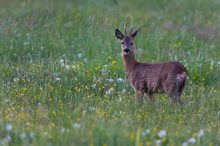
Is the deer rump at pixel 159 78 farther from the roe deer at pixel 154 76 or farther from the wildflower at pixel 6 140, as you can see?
the wildflower at pixel 6 140

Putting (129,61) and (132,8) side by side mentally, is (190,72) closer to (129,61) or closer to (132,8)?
(129,61)

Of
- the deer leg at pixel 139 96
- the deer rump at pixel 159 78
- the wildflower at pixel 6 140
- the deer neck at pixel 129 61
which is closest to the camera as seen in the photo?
the wildflower at pixel 6 140

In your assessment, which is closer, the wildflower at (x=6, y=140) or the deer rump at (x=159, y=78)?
the wildflower at (x=6, y=140)

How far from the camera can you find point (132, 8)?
746 inches

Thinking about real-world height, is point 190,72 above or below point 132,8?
below

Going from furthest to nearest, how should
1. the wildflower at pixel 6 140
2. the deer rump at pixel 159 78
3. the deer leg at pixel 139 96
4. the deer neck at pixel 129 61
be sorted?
the deer neck at pixel 129 61 → the deer leg at pixel 139 96 → the deer rump at pixel 159 78 → the wildflower at pixel 6 140

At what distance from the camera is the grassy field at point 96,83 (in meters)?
6.39

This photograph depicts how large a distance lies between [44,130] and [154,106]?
7.43ft

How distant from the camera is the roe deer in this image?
8539 mm

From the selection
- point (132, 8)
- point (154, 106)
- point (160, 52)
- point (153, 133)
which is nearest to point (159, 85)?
point (154, 106)

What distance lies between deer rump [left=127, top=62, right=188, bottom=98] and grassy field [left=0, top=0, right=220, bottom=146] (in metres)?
0.23

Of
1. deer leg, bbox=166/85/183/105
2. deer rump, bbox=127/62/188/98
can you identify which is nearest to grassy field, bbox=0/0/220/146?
deer leg, bbox=166/85/183/105

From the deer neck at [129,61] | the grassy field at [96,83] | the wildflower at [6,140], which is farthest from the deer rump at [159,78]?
the wildflower at [6,140]

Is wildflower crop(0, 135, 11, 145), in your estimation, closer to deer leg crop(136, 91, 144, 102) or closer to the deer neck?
deer leg crop(136, 91, 144, 102)
